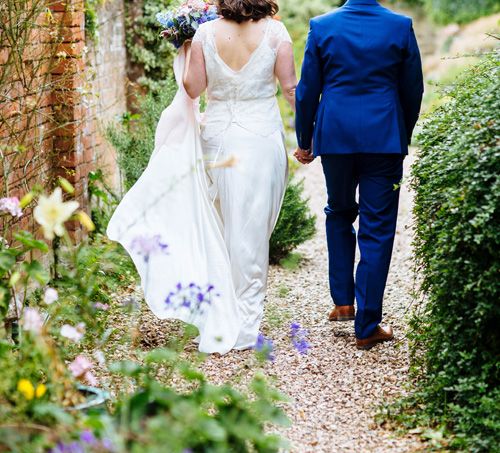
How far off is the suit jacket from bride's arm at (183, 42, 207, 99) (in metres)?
0.55

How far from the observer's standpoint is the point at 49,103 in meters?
5.93

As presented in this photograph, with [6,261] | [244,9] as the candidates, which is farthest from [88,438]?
[244,9]

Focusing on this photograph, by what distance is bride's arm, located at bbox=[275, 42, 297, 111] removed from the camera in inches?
189

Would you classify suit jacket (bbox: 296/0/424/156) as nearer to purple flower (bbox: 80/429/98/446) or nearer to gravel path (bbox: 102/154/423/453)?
gravel path (bbox: 102/154/423/453)

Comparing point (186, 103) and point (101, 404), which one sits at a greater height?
point (186, 103)

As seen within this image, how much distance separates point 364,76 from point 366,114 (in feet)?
0.63

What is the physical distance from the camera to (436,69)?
65.3 feet

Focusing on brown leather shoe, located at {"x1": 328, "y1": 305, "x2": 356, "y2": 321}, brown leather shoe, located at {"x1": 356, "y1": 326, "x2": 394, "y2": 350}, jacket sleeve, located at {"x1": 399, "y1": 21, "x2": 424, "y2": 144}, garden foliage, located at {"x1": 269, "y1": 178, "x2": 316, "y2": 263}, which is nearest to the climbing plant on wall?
garden foliage, located at {"x1": 269, "y1": 178, "x2": 316, "y2": 263}

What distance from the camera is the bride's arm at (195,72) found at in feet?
15.9

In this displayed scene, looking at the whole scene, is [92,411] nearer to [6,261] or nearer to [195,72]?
[6,261]

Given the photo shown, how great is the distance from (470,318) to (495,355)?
19 cm

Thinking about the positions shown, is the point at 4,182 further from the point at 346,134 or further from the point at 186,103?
the point at 346,134

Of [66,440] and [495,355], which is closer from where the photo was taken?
[66,440]

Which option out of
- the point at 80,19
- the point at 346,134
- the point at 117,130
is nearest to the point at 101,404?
the point at 346,134
